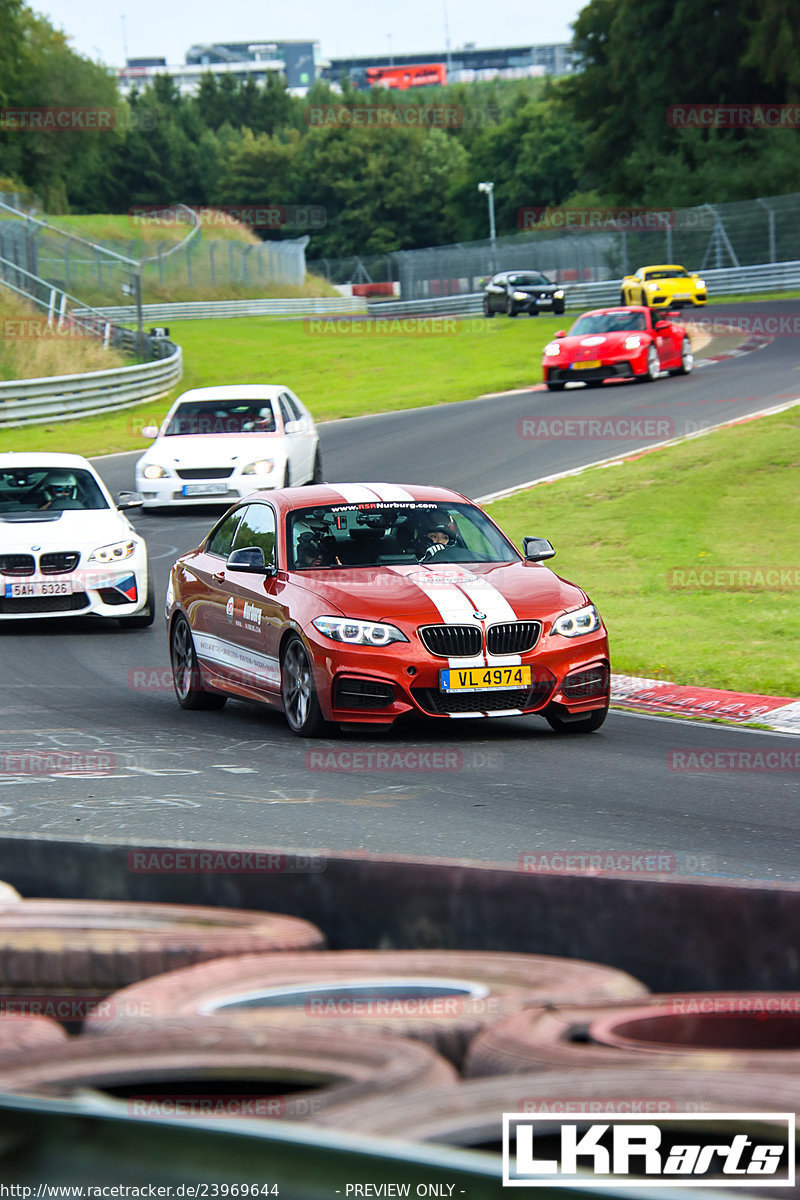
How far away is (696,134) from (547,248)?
9.17m

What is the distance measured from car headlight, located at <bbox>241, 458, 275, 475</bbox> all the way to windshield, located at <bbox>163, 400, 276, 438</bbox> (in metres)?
A: 0.96

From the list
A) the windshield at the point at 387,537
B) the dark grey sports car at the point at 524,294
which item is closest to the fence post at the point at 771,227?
the dark grey sports car at the point at 524,294

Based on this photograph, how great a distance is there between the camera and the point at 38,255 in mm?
46594

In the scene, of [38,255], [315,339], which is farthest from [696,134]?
[38,255]

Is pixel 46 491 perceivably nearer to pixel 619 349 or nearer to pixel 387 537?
pixel 387 537

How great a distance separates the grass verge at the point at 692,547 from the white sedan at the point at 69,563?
4332 millimetres

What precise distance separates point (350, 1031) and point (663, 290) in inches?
1810

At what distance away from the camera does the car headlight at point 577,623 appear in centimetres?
961

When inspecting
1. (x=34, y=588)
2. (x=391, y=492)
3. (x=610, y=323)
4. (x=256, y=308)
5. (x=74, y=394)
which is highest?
(x=391, y=492)

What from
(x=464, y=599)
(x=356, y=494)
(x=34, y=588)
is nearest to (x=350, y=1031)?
(x=464, y=599)

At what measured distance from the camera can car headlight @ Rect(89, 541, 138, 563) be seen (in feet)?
46.4

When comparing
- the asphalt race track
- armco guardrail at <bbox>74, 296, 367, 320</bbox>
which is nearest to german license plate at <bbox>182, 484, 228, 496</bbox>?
the asphalt race track

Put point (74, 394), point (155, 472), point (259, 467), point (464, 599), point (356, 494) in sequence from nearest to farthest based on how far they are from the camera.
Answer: point (464, 599) < point (356, 494) < point (259, 467) < point (155, 472) < point (74, 394)

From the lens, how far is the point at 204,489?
2106 centimetres
